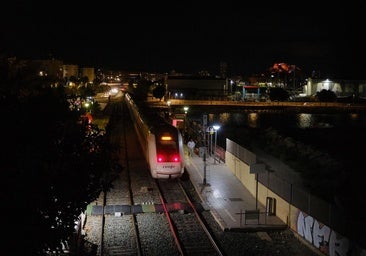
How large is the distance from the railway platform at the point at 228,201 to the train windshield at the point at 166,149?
1.60 meters

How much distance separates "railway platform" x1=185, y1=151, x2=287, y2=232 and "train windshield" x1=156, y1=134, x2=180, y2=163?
5.24 feet

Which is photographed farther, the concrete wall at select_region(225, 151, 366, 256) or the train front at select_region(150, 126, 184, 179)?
the train front at select_region(150, 126, 184, 179)

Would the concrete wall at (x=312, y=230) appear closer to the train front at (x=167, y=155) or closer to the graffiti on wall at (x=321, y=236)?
the graffiti on wall at (x=321, y=236)

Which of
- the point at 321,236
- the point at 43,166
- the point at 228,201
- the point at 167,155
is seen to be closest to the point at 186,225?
the point at 228,201

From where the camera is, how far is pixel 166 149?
936 inches

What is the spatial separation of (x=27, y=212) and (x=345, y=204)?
54.6 feet

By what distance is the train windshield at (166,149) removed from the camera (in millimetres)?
23781

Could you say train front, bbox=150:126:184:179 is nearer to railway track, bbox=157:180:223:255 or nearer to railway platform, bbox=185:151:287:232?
railway track, bbox=157:180:223:255

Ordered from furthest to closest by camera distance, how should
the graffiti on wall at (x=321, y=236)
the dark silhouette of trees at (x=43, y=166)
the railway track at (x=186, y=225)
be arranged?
the railway track at (x=186, y=225) → the graffiti on wall at (x=321, y=236) → the dark silhouette of trees at (x=43, y=166)

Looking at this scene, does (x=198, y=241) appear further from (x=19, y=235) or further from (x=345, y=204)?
(x=19, y=235)

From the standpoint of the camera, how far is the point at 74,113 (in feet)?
26.5

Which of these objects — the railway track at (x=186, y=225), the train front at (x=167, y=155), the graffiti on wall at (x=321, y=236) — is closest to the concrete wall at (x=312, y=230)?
the graffiti on wall at (x=321, y=236)

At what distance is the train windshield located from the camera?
23.8m

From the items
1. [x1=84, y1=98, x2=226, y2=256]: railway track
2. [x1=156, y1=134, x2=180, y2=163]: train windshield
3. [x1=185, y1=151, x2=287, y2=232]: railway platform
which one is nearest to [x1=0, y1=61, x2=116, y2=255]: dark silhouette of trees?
[x1=84, y1=98, x2=226, y2=256]: railway track
